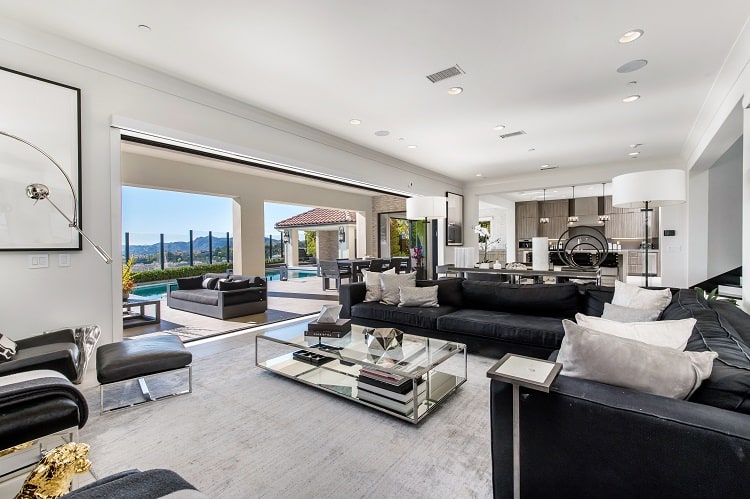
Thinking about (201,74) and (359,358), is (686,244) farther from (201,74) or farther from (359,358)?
(201,74)

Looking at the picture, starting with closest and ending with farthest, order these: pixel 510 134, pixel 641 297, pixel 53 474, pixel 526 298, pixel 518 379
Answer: pixel 53 474, pixel 518 379, pixel 641 297, pixel 526 298, pixel 510 134

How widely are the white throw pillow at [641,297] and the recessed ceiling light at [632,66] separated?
2.09m

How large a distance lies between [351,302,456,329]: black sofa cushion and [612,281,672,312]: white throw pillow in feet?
5.32

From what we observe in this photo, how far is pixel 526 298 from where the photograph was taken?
370cm

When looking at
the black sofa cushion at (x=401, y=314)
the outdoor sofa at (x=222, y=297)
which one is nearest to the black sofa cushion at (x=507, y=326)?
the black sofa cushion at (x=401, y=314)

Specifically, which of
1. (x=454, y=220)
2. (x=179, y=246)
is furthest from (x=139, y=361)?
(x=179, y=246)

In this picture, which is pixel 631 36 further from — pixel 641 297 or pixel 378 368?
pixel 378 368

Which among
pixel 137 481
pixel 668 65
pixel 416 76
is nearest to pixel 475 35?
pixel 416 76

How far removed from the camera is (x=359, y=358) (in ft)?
8.54

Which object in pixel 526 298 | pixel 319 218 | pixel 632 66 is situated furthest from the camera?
pixel 319 218

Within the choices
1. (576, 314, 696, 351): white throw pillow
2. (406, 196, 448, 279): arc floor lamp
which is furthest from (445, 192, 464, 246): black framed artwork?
(576, 314, 696, 351): white throw pillow

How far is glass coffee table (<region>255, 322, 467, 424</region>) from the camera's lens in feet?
7.80

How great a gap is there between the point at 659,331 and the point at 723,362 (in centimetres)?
27

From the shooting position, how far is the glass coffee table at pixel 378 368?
93.6 inches
